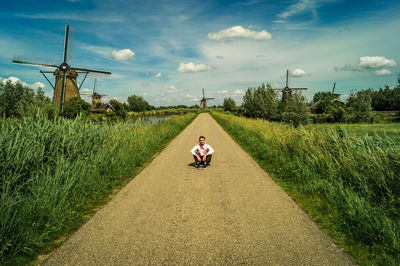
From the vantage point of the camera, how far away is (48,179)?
424 centimetres

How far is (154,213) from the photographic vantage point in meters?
4.28

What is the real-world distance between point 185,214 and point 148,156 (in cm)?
617

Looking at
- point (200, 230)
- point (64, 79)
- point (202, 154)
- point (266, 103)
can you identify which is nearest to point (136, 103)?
point (64, 79)

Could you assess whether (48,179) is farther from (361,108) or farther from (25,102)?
(361,108)

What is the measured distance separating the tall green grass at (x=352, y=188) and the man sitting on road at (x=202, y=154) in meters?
2.19

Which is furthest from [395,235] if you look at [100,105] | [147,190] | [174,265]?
[100,105]

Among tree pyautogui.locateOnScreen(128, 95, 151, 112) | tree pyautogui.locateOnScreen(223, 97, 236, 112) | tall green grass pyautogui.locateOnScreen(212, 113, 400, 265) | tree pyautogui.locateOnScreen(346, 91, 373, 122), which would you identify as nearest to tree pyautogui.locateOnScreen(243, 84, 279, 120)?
tree pyautogui.locateOnScreen(346, 91, 373, 122)

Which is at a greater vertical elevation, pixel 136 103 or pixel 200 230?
pixel 136 103

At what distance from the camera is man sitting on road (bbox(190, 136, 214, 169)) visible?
8039 mm

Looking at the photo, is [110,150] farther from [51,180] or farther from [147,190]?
[51,180]

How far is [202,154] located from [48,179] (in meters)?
5.06

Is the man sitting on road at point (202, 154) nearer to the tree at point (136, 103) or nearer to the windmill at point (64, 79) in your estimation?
the windmill at point (64, 79)

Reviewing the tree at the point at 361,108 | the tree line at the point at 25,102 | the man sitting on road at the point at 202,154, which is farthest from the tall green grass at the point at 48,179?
the tree at the point at 361,108

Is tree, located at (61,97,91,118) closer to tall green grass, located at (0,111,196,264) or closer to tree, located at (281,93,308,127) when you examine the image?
tree, located at (281,93,308,127)
